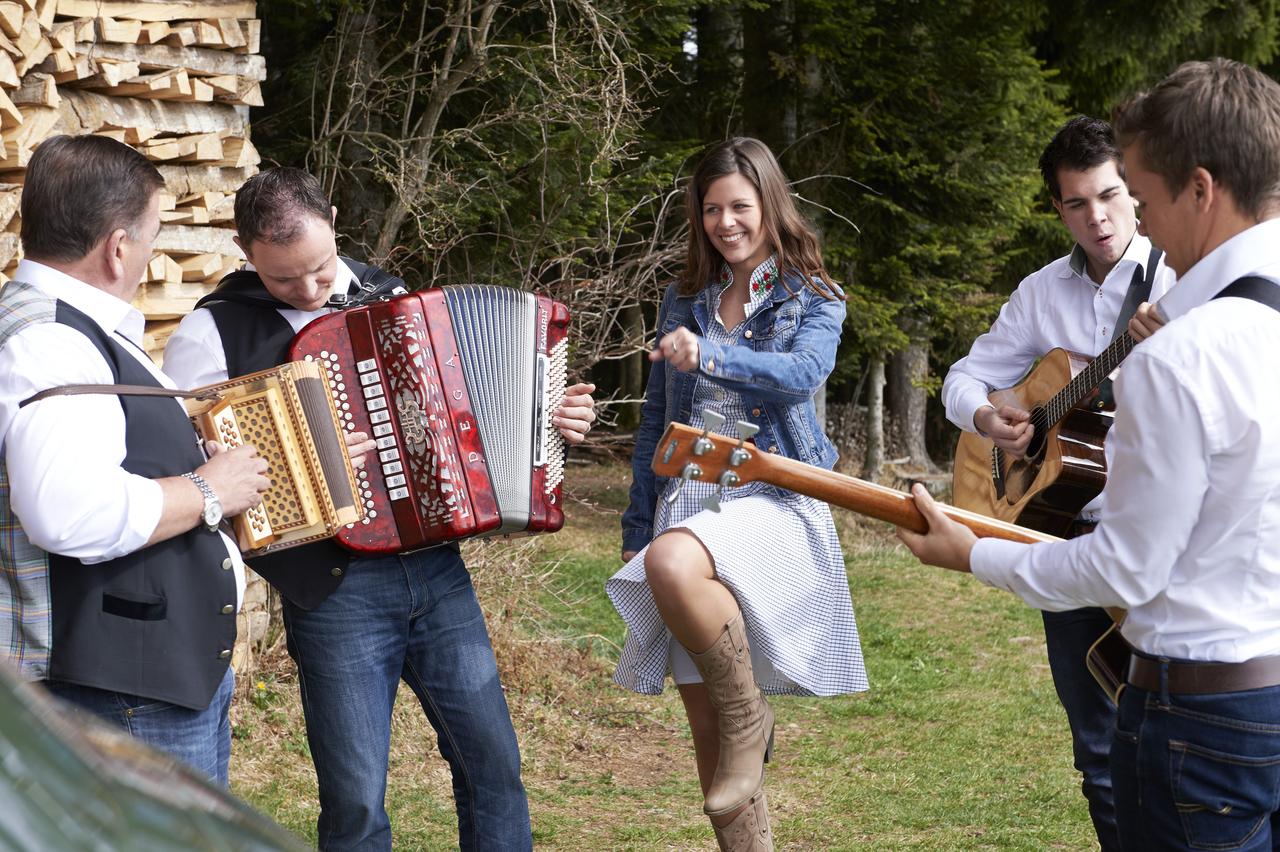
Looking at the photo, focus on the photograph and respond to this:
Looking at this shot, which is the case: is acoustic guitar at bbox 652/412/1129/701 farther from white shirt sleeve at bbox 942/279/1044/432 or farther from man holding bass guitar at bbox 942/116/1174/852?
white shirt sleeve at bbox 942/279/1044/432

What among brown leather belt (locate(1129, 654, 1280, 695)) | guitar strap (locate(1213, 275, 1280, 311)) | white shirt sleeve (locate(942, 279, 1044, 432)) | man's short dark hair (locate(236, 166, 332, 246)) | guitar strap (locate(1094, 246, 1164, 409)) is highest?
man's short dark hair (locate(236, 166, 332, 246))

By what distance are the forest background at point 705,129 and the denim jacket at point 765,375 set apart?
2.51 metres

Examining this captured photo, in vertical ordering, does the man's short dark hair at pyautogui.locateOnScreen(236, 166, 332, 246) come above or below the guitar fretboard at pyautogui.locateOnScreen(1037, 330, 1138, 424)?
above

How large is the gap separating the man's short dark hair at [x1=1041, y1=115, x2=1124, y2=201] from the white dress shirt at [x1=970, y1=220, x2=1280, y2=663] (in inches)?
49.9

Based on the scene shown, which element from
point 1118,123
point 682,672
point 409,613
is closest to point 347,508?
point 409,613

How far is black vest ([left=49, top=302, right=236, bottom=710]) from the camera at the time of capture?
2.51 metres

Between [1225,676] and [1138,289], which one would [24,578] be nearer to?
[1225,676]

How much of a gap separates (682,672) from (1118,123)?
1.95 m

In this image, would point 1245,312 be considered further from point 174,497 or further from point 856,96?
point 856,96

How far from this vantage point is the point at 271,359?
3072 millimetres

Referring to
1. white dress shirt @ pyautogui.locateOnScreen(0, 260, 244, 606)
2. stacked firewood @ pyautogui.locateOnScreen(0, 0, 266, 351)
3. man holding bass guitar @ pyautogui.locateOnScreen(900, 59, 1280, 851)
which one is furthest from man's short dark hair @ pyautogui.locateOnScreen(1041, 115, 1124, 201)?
stacked firewood @ pyautogui.locateOnScreen(0, 0, 266, 351)

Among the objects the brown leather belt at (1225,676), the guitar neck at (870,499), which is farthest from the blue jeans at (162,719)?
the brown leather belt at (1225,676)

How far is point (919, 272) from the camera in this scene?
10734mm

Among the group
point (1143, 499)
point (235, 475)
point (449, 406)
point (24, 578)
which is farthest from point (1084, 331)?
point (24, 578)
